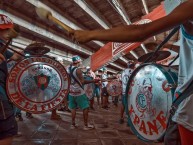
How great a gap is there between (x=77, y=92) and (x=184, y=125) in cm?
444

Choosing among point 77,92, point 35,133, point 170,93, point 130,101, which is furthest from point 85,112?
point 170,93

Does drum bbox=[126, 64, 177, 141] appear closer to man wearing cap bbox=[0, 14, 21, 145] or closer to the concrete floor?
man wearing cap bbox=[0, 14, 21, 145]

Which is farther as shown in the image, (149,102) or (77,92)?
(77,92)

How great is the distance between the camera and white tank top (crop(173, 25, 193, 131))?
1.17 meters

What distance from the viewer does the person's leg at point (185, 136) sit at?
1164 millimetres

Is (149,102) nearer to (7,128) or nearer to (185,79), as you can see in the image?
(185,79)

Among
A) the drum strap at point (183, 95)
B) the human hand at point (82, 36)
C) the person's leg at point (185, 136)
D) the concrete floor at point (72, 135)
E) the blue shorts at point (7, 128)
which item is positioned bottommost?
the concrete floor at point (72, 135)

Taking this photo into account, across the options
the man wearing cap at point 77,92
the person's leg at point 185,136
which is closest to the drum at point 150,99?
the person's leg at point 185,136

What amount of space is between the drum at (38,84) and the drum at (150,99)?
1.12m

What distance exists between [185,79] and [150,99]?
1.62 ft

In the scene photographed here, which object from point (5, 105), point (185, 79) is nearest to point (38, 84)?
point (5, 105)

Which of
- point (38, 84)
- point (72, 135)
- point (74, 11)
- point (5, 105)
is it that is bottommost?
point (72, 135)

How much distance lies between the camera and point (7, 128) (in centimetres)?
205

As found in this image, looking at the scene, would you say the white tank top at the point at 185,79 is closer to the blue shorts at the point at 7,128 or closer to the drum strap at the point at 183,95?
the drum strap at the point at 183,95
